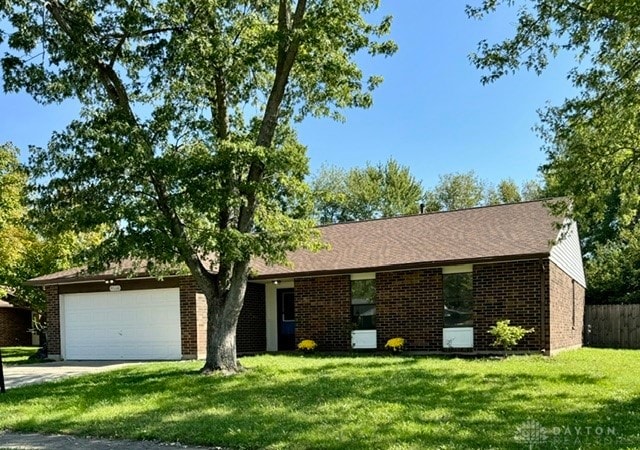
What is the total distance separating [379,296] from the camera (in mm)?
16703

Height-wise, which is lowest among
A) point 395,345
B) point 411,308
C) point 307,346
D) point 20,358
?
point 20,358

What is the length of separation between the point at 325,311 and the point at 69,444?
34.9 feet

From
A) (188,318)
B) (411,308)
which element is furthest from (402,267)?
(188,318)

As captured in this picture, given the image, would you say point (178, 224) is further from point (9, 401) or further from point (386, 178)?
point (386, 178)

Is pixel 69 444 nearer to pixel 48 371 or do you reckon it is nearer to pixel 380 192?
pixel 48 371

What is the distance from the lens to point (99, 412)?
914 cm

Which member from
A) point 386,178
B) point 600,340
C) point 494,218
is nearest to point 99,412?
point 494,218

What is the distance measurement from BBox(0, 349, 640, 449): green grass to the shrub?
2.95 feet

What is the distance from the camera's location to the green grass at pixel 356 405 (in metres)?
6.70

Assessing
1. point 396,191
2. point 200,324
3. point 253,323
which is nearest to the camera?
point 200,324

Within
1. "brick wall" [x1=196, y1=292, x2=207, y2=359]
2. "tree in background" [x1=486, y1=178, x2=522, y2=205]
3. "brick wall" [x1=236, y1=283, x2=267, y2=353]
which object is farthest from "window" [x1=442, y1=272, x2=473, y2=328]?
"tree in background" [x1=486, y1=178, x2=522, y2=205]

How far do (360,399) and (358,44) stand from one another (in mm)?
7304

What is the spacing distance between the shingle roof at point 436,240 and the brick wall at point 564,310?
130 centimetres

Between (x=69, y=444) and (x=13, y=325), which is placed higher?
(x=69, y=444)
